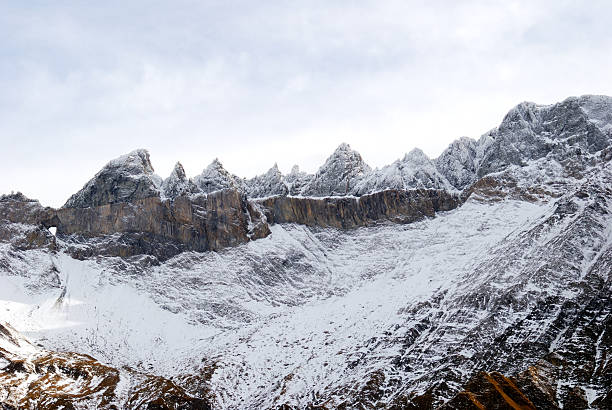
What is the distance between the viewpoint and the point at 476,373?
503ft

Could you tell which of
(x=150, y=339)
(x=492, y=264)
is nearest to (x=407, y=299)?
(x=492, y=264)

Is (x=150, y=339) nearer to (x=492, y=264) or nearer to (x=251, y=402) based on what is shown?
(x=251, y=402)

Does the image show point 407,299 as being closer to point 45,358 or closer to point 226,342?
point 226,342

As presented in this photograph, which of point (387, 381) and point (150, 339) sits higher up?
point (150, 339)

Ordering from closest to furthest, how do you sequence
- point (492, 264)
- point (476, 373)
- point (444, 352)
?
point (476, 373) → point (444, 352) → point (492, 264)

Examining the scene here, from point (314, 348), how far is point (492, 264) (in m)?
54.7

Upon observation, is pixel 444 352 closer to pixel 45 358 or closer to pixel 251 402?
pixel 251 402

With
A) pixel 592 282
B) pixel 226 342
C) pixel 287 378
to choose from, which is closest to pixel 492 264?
pixel 592 282

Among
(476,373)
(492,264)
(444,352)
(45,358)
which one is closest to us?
(476,373)

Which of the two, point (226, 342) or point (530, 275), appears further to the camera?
point (226, 342)

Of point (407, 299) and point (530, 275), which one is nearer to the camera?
point (530, 275)

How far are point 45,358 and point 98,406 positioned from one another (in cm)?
2485

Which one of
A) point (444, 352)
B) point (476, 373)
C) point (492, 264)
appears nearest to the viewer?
point (476, 373)

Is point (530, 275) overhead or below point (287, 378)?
overhead
